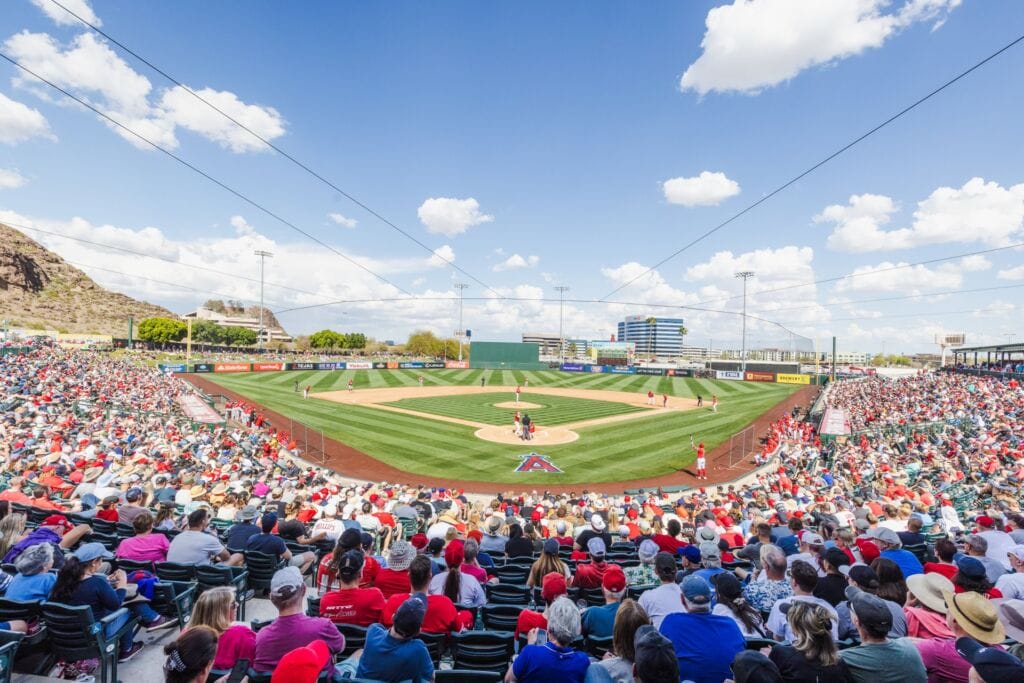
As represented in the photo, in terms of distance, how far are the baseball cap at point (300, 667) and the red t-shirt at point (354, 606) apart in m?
1.48

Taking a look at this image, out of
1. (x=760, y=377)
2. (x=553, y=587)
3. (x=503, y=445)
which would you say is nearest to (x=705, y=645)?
(x=553, y=587)

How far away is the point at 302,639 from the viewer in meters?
3.57

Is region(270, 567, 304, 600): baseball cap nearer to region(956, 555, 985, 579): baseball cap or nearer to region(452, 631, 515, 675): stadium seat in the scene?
region(452, 631, 515, 675): stadium seat

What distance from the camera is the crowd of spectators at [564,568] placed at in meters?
3.28

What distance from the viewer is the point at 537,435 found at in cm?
2747

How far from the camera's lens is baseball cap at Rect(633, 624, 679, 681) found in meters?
2.80

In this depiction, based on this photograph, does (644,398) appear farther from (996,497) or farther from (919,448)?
(996,497)

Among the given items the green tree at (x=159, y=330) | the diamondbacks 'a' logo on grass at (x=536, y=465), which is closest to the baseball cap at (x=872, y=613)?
the diamondbacks 'a' logo on grass at (x=536, y=465)

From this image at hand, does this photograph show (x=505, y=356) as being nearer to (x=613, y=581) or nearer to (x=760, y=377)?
(x=760, y=377)

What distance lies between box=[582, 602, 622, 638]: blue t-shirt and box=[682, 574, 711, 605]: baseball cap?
1008mm

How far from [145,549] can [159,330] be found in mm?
122096

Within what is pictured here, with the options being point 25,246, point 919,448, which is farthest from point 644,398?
point 25,246

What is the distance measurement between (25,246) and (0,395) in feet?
543

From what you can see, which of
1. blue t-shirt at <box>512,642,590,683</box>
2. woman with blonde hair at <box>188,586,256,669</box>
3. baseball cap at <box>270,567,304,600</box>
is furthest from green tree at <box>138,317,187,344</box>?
blue t-shirt at <box>512,642,590,683</box>
